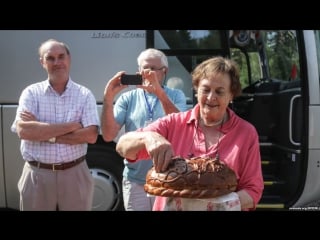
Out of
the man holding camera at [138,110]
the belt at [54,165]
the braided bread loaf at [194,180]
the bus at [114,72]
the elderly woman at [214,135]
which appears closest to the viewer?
the braided bread loaf at [194,180]

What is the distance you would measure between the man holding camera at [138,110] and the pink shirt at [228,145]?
3.03 ft

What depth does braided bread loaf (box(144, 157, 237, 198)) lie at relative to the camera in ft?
5.95

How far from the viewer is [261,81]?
6.36 meters

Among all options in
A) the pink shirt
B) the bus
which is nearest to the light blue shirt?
the pink shirt

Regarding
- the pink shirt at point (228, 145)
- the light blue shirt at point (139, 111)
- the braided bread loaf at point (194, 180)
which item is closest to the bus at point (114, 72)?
the light blue shirt at point (139, 111)

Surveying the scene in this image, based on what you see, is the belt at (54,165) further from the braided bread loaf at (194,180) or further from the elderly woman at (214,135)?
the braided bread loaf at (194,180)

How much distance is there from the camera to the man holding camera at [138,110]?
3.13 metres

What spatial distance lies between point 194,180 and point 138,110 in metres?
1.51

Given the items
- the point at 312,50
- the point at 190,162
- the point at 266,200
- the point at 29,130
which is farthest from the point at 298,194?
the point at 190,162

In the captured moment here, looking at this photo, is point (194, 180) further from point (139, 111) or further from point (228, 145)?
point (139, 111)

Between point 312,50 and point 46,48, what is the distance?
8.83 feet

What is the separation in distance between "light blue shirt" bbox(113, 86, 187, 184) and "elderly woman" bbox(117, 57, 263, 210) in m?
1.02

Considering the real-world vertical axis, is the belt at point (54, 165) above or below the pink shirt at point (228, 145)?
below

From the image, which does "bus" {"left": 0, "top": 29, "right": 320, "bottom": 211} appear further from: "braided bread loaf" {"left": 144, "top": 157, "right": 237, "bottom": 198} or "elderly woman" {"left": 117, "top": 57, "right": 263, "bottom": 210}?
"braided bread loaf" {"left": 144, "top": 157, "right": 237, "bottom": 198}
